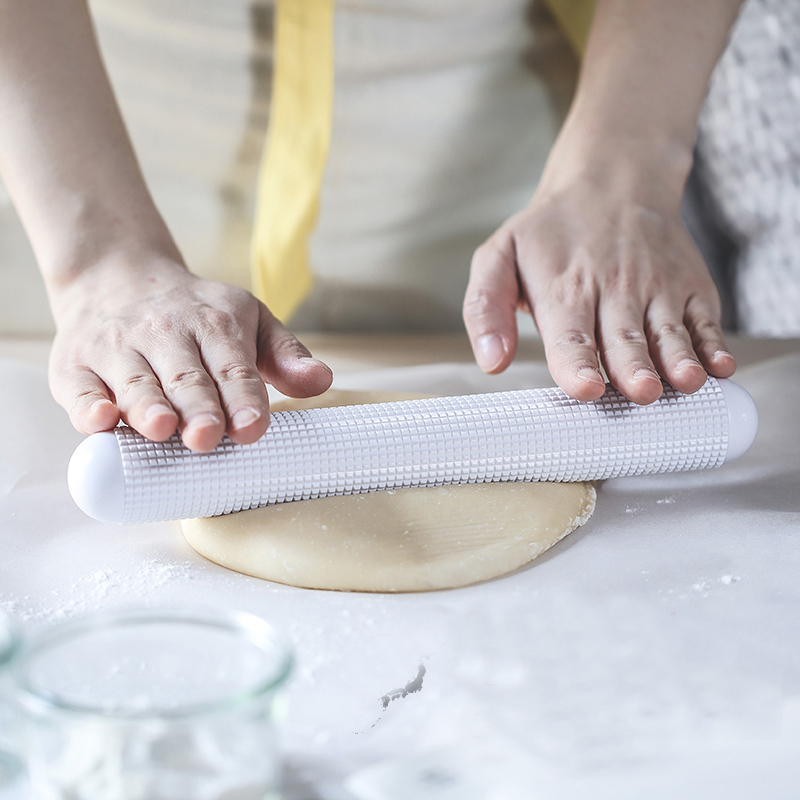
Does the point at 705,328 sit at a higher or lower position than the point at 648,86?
lower

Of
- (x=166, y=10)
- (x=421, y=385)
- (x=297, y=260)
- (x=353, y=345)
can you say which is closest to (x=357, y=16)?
(x=166, y=10)

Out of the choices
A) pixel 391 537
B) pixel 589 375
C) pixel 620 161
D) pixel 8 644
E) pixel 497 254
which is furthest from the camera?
pixel 620 161

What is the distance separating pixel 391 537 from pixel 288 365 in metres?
0.23

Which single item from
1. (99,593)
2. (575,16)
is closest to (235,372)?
(99,593)

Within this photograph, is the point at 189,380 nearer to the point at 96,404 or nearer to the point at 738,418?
the point at 96,404

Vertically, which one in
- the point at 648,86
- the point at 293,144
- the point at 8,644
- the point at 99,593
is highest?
the point at 648,86

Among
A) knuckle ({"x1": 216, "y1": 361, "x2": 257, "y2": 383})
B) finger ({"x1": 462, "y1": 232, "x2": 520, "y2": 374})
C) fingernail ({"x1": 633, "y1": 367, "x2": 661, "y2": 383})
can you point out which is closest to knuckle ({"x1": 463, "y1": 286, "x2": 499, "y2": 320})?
finger ({"x1": 462, "y1": 232, "x2": 520, "y2": 374})

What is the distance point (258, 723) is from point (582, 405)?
0.57 metres

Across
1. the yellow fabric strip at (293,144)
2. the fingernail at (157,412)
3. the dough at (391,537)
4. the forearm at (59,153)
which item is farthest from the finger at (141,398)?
the yellow fabric strip at (293,144)

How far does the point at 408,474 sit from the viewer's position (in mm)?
860

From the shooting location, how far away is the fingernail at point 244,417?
0.79m

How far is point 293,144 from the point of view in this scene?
154 cm

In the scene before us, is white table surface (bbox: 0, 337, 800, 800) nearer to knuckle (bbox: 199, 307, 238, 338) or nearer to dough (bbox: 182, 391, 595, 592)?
dough (bbox: 182, 391, 595, 592)

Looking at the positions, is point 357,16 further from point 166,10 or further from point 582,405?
point 582,405
